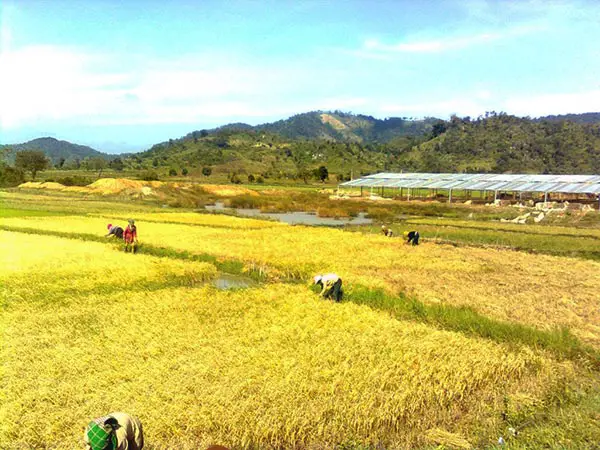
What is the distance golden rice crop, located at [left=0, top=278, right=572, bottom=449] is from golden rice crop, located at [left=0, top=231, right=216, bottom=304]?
1.60m

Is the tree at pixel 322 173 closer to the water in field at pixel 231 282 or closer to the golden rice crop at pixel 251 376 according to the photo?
the water in field at pixel 231 282

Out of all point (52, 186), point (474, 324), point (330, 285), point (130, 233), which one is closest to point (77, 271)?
point (130, 233)

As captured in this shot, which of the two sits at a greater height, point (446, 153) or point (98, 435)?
point (446, 153)

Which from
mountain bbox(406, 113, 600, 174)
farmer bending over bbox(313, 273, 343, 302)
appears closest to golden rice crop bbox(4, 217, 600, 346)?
farmer bending over bbox(313, 273, 343, 302)

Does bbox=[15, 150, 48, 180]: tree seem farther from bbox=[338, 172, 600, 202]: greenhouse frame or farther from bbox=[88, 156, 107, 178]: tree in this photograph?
bbox=[338, 172, 600, 202]: greenhouse frame

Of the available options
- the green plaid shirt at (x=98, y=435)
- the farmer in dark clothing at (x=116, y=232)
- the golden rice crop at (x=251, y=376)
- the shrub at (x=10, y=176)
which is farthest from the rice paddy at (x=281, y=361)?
the shrub at (x=10, y=176)

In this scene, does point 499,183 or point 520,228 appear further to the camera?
point 499,183

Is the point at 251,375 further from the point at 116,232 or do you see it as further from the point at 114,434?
the point at 116,232

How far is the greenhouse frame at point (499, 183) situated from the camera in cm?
4266

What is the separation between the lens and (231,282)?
1489cm

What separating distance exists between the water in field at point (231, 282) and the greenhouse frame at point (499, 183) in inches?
1370

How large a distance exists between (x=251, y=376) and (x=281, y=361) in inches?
27.8

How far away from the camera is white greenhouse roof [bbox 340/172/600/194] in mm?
42656

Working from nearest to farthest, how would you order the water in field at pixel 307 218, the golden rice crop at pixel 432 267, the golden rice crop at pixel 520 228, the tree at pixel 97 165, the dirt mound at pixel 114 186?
the golden rice crop at pixel 432 267
the golden rice crop at pixel 520 228
the water in field at pixel 307 218
the dirt mound at pixel 114 186
the tree at pixel 97 165
